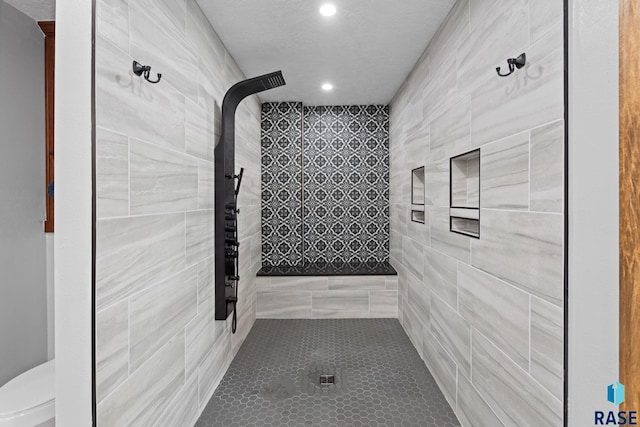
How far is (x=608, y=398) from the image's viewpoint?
3.68ft

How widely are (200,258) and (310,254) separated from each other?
7.83ft

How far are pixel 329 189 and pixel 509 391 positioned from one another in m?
3.18

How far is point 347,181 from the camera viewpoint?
4.43 meters

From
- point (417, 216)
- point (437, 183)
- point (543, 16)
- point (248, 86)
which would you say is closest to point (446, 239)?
point (437, 183)

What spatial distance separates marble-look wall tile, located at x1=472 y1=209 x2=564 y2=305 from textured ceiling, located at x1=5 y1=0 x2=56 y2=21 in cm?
273

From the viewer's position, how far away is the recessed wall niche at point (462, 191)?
81.4 inches

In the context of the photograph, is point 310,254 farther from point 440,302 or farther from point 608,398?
point 608,398

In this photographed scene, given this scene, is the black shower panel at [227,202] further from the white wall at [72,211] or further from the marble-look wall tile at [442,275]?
the marble-look wall tile at [442,275]

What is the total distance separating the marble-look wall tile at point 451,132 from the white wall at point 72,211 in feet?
5.63

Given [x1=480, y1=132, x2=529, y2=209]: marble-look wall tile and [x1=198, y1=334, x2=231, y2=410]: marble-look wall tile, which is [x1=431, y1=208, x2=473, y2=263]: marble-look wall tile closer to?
[x1=480, y1=132, x2=529, y2=209]: marble-look wall tile

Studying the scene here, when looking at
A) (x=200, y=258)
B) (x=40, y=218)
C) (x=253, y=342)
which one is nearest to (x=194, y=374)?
(x=200, y=258)

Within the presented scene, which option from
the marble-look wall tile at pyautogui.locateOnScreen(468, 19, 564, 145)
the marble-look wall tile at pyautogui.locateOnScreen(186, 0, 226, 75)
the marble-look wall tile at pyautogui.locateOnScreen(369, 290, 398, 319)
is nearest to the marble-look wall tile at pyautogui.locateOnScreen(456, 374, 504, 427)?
the marble-look wall tile at pyautogui.locateOnScreen(468, 19, 564, 145)

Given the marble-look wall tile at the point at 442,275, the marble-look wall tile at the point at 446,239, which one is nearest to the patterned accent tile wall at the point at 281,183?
the marble-look wall tile at the point at 442,275

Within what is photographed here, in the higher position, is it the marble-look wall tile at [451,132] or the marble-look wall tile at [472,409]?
the marble-look wall tile at [451,132]
